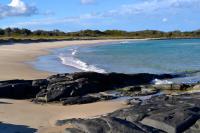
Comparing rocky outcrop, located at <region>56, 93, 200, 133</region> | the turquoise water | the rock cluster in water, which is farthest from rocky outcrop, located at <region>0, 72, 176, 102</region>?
the turquoise water

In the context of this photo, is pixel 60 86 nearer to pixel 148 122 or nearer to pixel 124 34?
pixel 148 122

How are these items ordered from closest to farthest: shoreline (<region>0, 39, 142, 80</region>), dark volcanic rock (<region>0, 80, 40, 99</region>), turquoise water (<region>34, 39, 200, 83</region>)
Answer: dark volcanic rock (<region>0, 80, 40, 99</region>), shoreline (<region>0, 39, 142, 80</region>), turquoise water (<region>34, 39, 200, 83</region>)

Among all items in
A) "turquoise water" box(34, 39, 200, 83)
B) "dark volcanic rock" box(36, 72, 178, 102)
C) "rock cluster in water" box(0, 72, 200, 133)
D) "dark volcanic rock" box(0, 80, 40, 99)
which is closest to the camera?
"rock cluster in water" box(0, 72, 200, 133)

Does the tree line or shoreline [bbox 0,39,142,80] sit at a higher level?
shoreline [bbox 0,39,142,80]

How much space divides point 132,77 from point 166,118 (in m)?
10.6

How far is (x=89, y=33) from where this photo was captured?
145m

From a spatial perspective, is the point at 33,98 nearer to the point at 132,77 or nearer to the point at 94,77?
the point at 94,77

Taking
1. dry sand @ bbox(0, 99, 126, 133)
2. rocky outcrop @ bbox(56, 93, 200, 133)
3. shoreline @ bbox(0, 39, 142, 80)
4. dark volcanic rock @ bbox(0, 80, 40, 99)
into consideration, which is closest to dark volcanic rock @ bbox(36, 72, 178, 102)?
dark volcanic rock @ bbox(0, 80, 40, 99)

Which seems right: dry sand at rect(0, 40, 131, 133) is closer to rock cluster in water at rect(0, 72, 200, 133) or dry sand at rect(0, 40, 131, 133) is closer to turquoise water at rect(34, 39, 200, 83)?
rock cluster in water at rect(0, 72, 200, 133)

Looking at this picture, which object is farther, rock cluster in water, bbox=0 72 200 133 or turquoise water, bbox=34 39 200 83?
turquoise water, bbox=34 39 200 83

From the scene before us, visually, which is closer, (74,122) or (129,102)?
(74,122)

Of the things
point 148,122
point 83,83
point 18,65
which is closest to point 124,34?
point 18,65

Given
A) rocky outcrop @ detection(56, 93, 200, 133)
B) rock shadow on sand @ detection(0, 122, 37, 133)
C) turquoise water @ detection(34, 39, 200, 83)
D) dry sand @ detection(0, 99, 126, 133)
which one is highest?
rocky outcrop @ detection(56, 93, 200, 133)

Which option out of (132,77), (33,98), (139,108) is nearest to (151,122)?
(139,108)
